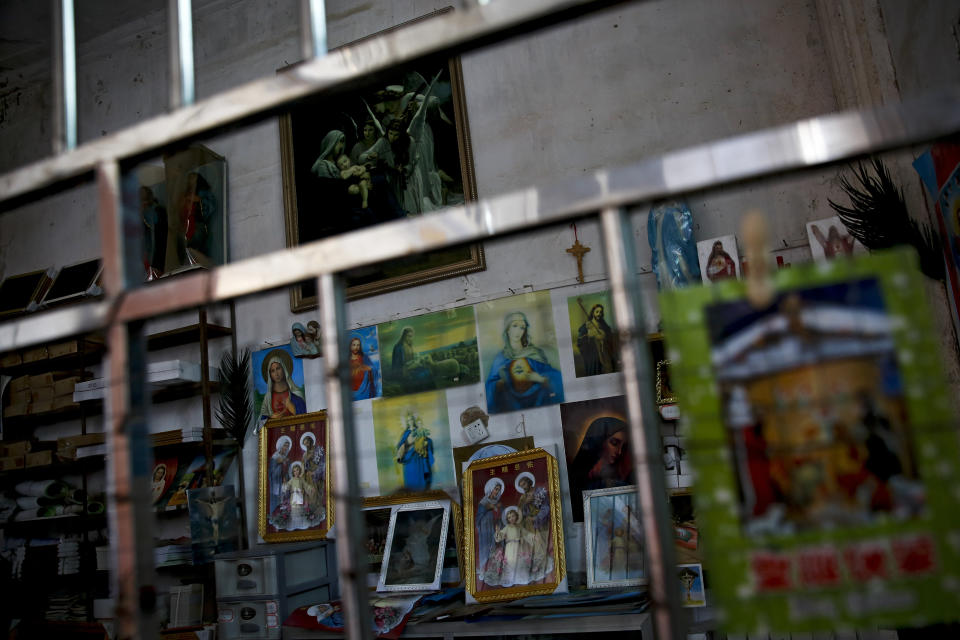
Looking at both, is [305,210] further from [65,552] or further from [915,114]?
[915,114]

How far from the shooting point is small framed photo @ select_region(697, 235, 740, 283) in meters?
3.43

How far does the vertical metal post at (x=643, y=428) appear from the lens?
0.85m

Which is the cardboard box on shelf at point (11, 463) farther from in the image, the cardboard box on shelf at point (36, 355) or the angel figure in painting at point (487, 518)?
the angel figure in painting at point (487, 518)

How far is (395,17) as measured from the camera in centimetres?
457

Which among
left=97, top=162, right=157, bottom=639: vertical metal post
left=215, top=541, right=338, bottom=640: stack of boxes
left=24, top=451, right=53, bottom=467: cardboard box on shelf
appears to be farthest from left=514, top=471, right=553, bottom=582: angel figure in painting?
left=24, top=451, right=53, bottom=467: cardboard box on shelf

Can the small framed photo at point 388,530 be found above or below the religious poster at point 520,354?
below

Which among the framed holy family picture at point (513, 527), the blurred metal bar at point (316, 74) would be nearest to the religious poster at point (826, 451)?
the blurred metal bar at point (316, 74)

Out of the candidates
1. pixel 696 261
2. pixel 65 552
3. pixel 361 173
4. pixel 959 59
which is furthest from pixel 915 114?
pixel 65 552

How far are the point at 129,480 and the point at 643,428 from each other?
733mm

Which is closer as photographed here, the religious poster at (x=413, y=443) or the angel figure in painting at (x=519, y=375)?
the angel figure in painting at (x=519, y=375)

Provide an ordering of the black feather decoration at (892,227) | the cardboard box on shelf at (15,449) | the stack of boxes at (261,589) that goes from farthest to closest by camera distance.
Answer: the cardboard box on shelf at (15,449) → the stack of boxes at (261,589) → the black feather decoration at (892,227)

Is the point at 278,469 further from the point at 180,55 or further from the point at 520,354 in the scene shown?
the point at 180,55

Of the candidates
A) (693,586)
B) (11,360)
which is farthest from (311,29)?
(11,360)

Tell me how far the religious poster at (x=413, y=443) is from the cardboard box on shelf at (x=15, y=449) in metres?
2.46
